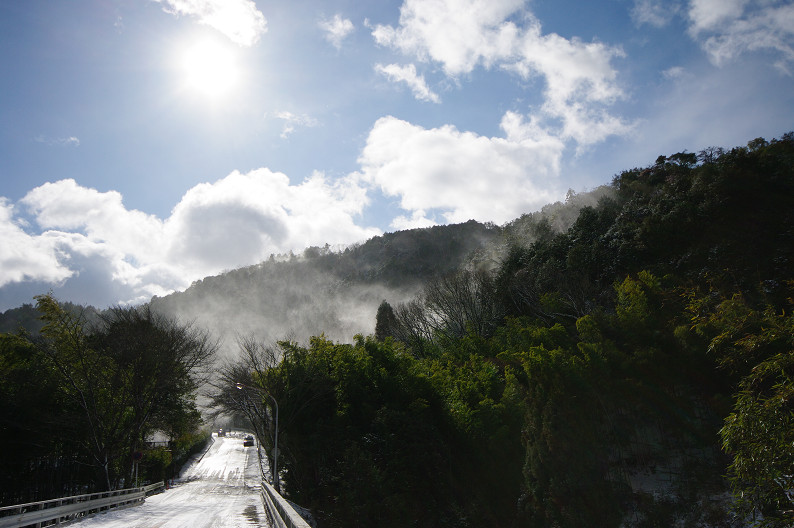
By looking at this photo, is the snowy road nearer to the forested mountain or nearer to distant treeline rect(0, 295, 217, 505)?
distant treeline rect(0, 295, 217, 505)

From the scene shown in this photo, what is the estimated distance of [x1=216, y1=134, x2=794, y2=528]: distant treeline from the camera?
23953 mm

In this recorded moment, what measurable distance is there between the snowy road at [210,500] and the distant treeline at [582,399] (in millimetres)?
5423

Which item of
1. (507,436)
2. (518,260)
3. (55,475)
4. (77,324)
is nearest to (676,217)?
(518,260)

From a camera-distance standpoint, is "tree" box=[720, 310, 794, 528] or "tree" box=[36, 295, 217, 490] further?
"tree" box=[36, 295, 217, 490]

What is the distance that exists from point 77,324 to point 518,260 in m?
42.7

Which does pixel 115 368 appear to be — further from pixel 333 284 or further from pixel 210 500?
pixel 333 284

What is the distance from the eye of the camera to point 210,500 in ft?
95.2

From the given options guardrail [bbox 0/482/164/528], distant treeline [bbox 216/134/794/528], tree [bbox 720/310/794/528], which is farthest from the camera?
distant treeline [bbox 216/134/794/528]

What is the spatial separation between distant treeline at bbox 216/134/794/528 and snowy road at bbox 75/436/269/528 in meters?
5.42

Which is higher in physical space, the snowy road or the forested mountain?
the forested mountain

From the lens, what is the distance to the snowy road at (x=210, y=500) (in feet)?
53.8

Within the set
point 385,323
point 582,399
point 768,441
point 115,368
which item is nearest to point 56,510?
point 115,368

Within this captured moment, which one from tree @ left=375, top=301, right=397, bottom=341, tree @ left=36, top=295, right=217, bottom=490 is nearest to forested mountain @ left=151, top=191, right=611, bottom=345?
tree @ left=375, top=301, right=397, bottom=341

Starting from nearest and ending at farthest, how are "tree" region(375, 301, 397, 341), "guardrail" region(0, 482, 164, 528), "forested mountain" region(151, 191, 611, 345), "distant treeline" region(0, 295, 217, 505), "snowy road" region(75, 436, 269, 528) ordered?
"guardrail" region(0, 482, 164, 528) → "snowy road" region(75, 436, 269, 528) → "distant treeline" region(0, 295, 217, 505) → "tree" region(375, 301, 397, 341) → "forested mountain" region(151, 191, 611, 345)
